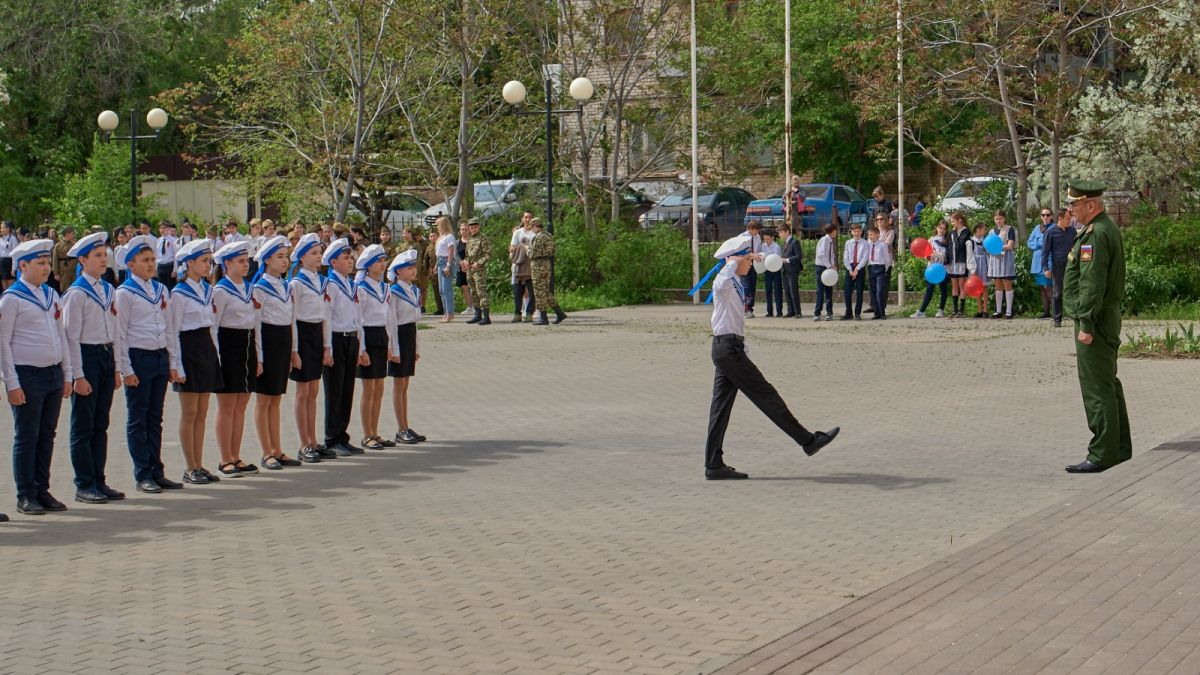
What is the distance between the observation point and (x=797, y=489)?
36.6 ft

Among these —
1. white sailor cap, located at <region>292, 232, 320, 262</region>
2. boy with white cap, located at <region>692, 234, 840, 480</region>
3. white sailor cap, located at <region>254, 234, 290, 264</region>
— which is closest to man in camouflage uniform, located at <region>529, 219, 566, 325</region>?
white sailor cap, located at <region>292, 232, 320, 262</region>

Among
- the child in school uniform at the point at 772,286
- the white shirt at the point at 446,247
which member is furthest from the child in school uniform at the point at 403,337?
the child in school uniform at the point at 772,286

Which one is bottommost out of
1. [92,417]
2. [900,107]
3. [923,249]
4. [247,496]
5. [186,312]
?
[247,496]

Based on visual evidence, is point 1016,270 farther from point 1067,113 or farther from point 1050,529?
point 1050,529

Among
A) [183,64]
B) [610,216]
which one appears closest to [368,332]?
[610,216]

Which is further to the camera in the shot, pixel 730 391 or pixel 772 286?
pixel 772 286

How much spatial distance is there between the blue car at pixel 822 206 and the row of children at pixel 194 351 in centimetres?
2782

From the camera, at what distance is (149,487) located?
11484mm

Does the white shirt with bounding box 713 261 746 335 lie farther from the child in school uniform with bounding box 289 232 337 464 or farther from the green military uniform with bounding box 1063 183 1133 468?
the child in school uniform with bounding box 289 232 337 464

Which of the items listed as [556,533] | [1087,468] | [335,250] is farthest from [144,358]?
[1087,468]

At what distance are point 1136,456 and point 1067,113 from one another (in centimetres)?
1904

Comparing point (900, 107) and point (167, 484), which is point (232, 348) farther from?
point (900, 107)

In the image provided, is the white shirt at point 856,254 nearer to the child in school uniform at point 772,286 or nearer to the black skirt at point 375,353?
the child in school uniform at point 772,286

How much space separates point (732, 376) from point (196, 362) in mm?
3964
